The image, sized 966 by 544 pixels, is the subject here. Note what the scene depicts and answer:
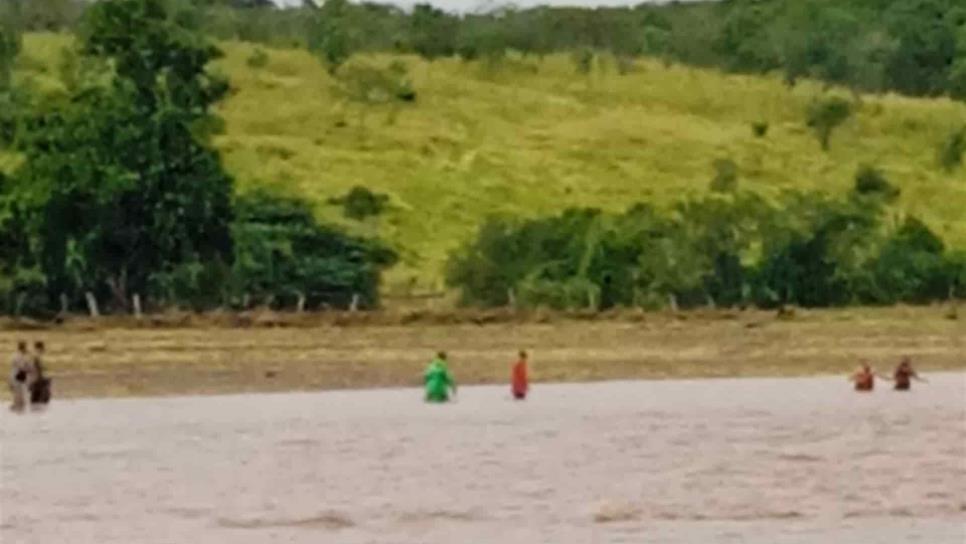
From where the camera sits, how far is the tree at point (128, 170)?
47.3 m

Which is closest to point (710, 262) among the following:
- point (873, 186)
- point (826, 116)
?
point (873, 186)

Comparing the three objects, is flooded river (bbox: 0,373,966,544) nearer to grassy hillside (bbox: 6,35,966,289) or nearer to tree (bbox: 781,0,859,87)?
grassy hillside (bbox: 6,35,966,289)

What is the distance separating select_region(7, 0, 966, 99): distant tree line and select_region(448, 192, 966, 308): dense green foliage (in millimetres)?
33168

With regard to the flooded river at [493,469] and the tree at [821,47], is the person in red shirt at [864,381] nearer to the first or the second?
the flooded river at [493,469]

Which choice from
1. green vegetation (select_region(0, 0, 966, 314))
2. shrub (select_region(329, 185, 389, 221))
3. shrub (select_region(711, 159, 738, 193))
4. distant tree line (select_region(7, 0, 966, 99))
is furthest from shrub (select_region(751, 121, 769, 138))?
shrub (select_region(329, 185, 389, 221))

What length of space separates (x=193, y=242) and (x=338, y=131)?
29.9 metres

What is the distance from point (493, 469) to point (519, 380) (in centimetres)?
1125

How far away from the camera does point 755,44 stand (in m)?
109

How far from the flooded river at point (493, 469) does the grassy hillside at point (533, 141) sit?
29428 millimetres

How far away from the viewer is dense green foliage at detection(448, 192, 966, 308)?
173 ft

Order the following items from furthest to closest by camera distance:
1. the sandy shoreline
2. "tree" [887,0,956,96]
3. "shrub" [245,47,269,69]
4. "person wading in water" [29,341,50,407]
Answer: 1. "tree" [887,0,956,96]
2. "shrub" [245,47,269,69]
3. the sandy shoreline
4. "person wading in water" [29,341,50,407]

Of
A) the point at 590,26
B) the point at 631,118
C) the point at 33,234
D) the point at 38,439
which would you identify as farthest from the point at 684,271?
the point at 590,26

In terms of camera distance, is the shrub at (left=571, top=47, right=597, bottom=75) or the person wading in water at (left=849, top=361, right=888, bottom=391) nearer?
the person wading in water at (left=849, top=361, right=888, bottom=391)

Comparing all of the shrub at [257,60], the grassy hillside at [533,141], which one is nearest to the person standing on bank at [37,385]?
the grassy hillside at [533,141]
